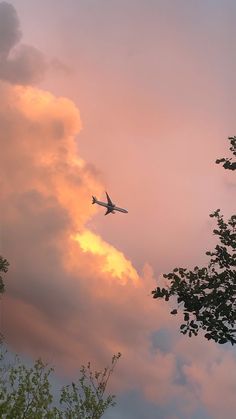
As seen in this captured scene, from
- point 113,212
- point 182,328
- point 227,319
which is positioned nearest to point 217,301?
point 227,319

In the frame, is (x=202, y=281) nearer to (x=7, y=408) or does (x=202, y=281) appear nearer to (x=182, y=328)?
(x=182, y=328)

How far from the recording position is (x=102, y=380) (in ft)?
128

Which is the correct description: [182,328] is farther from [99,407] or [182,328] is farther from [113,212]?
[113,212]

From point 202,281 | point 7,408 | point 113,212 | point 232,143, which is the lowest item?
point 7,408

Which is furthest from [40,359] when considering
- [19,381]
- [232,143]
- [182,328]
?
[232,143]

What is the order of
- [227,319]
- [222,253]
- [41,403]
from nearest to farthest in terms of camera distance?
[227,319], [222,253], [41,403]

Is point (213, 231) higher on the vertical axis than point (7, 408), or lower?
higher

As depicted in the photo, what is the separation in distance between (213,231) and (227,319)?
3.46 meters

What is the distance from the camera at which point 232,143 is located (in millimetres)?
19219

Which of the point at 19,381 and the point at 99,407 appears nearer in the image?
the point at 19,381

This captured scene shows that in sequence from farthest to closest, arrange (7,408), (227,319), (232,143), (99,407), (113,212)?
(113,212)
(99,407)
(7,408)
(232,143)
(227,319)

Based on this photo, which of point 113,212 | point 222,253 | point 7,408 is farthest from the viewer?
point 113,212

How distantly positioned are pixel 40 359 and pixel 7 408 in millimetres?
6343

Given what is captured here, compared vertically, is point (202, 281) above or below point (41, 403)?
above
